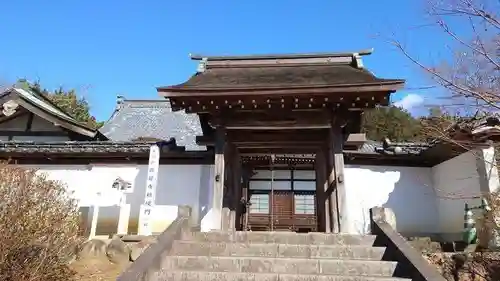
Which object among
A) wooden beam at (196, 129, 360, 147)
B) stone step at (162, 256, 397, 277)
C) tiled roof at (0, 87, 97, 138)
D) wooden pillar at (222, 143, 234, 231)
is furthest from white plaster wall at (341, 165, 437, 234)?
tiled roof at (0, 87, 97, 138)

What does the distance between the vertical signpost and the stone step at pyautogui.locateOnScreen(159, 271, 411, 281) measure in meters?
3.59

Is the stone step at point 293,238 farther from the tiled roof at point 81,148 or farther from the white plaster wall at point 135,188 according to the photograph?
the tiled roof at point 81,148

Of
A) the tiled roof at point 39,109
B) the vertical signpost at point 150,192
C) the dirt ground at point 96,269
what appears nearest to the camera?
the dirt ground at point 96,269

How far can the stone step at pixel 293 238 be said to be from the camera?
5.71 m

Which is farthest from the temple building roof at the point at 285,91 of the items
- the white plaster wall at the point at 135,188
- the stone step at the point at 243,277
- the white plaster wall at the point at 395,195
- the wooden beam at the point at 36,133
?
the wooden beam at the point at 36,133

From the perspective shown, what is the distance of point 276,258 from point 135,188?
569 centimetres

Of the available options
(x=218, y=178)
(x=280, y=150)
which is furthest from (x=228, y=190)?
(x=280, y=150)

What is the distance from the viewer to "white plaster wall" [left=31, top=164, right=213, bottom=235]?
9266 millimetres

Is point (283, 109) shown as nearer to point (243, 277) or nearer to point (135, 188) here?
point (243, 277)

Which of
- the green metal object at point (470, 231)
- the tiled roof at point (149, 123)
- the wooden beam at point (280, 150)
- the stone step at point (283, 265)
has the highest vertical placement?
the tiled roof at point (149, 123)

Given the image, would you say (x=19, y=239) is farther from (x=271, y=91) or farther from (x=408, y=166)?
(x=408, y=166)

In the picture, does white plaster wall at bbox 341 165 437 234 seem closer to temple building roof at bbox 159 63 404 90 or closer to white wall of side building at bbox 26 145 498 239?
white wall of side building at bbox 26 145 498 239

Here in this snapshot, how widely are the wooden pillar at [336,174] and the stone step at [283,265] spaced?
2.17 m

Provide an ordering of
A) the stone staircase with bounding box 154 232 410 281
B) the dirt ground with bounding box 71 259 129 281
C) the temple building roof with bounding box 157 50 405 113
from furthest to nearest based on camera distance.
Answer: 1. the temple building roof with bounding box 157 50 405 113
2. the dirt ground with bounding box 71 259 129 281
3. the stone staircase with bounding box 154 232 410 281
